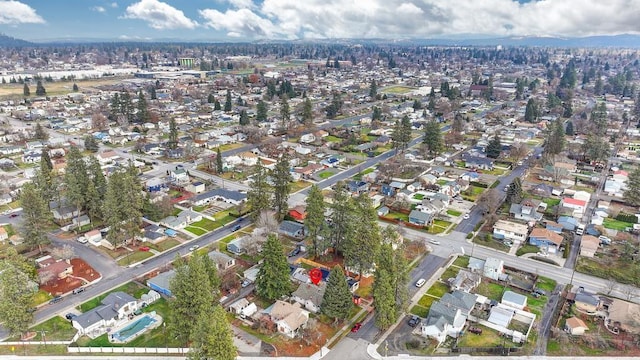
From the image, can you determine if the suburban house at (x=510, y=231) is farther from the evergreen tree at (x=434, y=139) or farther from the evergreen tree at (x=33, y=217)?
the evergreen tree at (x=33, y=217)

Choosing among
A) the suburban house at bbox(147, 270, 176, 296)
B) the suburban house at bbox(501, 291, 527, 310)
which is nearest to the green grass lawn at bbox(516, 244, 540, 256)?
the suburban house at bbox(501, 291, 527, 310)

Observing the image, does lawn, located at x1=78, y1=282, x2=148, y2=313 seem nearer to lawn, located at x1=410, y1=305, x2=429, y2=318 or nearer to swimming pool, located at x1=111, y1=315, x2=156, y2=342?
swimming pool, located at x1=111, y1=315, x2=156, y2=342

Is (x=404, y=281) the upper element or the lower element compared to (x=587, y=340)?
upper

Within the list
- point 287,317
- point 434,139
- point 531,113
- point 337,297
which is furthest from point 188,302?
point 531,113

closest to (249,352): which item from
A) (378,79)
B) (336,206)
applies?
(336,206)

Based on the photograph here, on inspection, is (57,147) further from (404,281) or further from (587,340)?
(587,340)

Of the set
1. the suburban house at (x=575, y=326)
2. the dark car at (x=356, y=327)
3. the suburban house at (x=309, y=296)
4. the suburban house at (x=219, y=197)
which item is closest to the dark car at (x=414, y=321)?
the dark car at (x=356, y=327)

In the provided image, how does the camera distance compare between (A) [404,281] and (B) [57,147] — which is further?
(B) [57,147]
